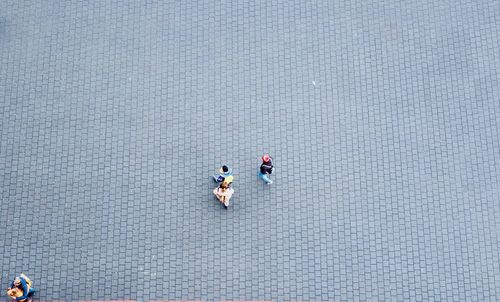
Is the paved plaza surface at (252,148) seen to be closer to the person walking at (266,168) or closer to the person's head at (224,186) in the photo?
the person walking at (266,168)

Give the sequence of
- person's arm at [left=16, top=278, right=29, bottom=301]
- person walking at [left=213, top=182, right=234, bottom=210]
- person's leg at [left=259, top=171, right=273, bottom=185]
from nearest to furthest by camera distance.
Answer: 1. person's arm at [left=16, top=278, right=29, bottom=301]
2. person walking at [left=213, top=182, right=234, bottom=210]
3. person's leg at [left=259, top=171, right=273, bottom=185]

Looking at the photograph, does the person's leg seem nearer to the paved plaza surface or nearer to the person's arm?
the paved plaza surface

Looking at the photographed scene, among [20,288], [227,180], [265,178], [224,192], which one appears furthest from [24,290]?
[265,178]

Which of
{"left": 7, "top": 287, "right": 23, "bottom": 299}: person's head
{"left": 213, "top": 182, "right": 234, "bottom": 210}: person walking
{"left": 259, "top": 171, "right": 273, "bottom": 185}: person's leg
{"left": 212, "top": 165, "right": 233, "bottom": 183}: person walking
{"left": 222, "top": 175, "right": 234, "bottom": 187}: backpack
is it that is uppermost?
{"left": 259, "top": 171, "right": 273, "bottom": 185}: person's leg

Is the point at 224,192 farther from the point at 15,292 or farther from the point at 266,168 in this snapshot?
the point at 15,292

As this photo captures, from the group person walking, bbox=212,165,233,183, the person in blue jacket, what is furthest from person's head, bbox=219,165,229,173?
the person in blue jacket

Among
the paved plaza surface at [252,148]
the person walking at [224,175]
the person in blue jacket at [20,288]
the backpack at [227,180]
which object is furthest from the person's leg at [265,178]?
the person in blue jacket at [20,288]

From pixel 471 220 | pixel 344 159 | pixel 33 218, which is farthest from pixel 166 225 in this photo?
pixel 471 220
